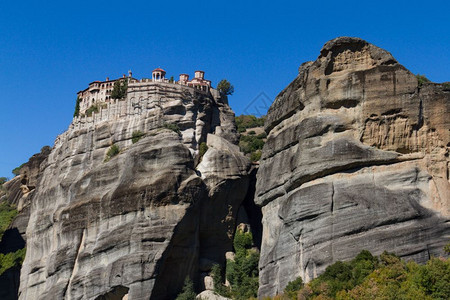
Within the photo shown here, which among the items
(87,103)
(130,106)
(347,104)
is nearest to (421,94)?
(347,104)

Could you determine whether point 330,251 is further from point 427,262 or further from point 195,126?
point 195,126

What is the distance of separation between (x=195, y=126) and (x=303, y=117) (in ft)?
47.9

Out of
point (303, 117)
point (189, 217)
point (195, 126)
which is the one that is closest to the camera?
point (303, 117)

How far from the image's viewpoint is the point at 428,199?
4766 centimetres

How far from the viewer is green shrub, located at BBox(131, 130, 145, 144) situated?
65.1 meters

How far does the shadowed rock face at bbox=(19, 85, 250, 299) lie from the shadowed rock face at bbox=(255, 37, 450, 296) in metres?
7.95

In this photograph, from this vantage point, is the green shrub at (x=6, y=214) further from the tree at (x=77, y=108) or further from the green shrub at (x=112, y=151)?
the green shrub at (x=112, y=151)

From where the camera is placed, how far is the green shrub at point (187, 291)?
5842 centimetres

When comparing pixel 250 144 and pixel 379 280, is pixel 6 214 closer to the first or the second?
pixel 250 144

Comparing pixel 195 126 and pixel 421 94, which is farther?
pixel 195 126

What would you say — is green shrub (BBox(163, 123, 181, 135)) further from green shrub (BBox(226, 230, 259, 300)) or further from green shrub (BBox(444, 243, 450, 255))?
green shrub (BBox(444, 243, 450, 255))

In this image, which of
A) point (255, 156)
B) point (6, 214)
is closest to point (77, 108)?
point (6, 214)

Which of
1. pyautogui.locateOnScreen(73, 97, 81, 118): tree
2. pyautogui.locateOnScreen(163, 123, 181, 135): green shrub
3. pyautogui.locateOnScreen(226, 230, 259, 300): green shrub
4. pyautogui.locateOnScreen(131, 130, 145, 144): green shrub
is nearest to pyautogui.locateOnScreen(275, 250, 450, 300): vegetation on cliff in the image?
pyautogui.locateOnScreen(226, 230, 259, 300): green shrub

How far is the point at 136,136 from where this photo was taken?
6538 centimetres
